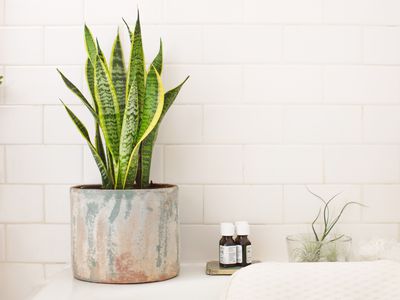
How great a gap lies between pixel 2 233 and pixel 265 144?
73 centimetres

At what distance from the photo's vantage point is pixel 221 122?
4.60ft

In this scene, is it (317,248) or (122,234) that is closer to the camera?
(122,234)

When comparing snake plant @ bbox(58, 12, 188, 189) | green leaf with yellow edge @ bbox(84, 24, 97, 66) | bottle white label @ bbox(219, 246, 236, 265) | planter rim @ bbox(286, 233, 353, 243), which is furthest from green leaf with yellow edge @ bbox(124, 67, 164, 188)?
planter rim @ bbox(286, 233, 353, 243)

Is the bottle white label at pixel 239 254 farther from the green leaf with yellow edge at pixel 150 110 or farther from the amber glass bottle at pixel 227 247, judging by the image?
the green leaf with yellow edge at pixel 150 110

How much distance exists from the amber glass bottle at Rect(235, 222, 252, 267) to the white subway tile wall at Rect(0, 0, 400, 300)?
0.36 feet

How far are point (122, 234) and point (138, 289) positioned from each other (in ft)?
0.40

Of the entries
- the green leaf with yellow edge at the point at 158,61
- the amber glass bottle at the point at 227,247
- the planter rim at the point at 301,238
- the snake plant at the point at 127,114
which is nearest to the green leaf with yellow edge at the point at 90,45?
the snake plant at the point at 127,114

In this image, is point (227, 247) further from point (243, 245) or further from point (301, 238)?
point (301, 238)

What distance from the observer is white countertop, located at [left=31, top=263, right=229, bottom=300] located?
1.12 metres

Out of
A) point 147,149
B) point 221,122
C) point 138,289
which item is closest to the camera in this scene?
point 138,289

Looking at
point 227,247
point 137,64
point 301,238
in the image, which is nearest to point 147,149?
point 137,64

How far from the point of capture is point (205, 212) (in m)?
1.40

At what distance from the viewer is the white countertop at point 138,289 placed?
3.67ft

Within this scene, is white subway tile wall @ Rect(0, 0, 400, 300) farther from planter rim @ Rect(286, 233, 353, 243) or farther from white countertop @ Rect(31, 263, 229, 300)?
white countertop @ Rect(31, 263, 229, 300)
